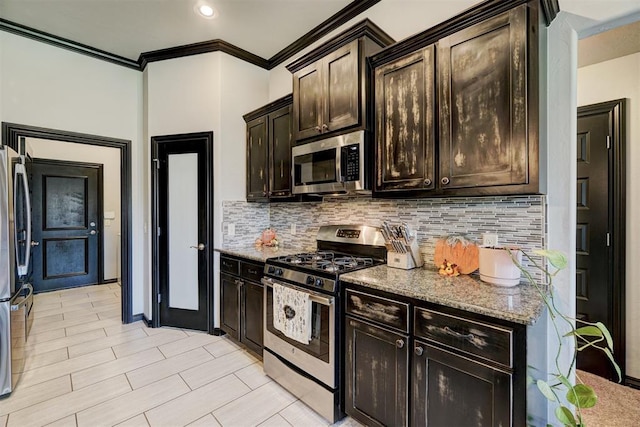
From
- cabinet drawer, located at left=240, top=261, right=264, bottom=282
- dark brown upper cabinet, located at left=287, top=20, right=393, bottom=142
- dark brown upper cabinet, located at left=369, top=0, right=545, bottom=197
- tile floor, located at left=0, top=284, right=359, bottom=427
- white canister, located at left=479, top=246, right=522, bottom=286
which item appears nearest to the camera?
dark brown upper cabinet, located at left=369, top=0, right=545, bottom=197

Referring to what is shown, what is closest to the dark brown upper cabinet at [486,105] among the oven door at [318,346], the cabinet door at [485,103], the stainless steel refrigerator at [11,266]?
the cabinet door at [485,103]

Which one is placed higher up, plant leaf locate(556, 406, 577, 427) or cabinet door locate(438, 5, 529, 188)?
cabinet door locate(438, 5, 529, 188)

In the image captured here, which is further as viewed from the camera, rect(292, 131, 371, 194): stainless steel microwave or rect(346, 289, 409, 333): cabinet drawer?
rect(292, 131, 371, 194): stainless steel microwave

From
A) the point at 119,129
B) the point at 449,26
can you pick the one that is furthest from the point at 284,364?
the point at 119,129

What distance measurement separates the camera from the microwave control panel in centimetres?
208

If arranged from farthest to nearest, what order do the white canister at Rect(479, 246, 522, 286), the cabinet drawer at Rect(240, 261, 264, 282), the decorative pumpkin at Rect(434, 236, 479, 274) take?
the cabinet drawer at Rect(240, 261, 264, 282), the decorative pumpkin at Rect(434, 236, 479, 274), the white canister at Rect(479, 246, 522, 286)

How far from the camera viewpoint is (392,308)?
5.13 feet

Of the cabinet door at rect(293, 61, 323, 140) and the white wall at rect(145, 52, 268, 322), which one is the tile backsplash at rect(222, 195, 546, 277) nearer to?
the white wall at rect(145, 52, 268, 322)

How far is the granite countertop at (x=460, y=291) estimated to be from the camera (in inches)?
47.8

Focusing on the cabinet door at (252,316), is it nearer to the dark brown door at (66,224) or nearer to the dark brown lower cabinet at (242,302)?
the dark brown lower cabinet at (242,302)

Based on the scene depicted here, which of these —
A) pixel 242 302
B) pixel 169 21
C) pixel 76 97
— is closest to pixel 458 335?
pixel 242 302

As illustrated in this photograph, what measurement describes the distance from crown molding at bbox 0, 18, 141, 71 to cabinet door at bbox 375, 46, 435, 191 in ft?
10.6

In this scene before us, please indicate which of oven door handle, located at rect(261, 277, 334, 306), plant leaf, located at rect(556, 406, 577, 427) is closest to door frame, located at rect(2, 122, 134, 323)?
oven door handle, located at rect(261, 277, 334, 306)

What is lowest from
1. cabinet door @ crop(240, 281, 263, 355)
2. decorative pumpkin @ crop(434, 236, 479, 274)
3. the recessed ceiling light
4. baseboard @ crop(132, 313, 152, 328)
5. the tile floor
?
the tile floor
